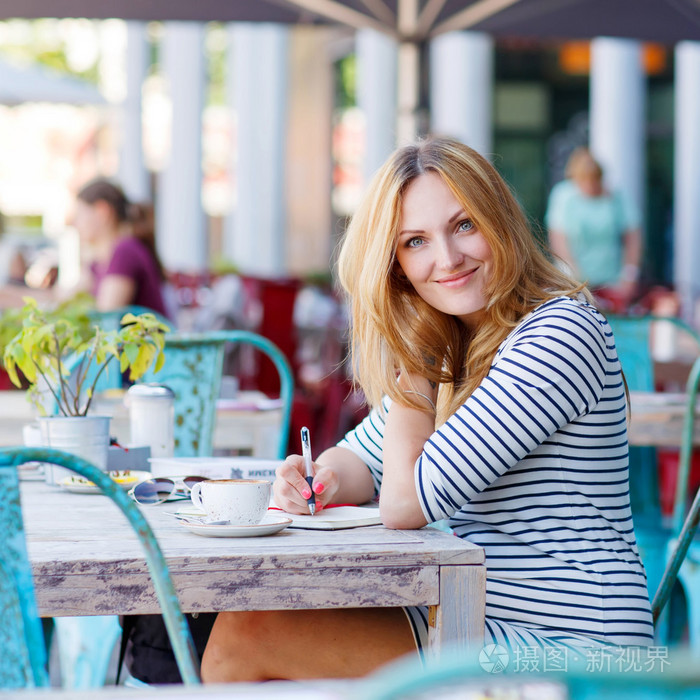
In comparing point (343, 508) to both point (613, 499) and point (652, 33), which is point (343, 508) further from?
point (652, 33)

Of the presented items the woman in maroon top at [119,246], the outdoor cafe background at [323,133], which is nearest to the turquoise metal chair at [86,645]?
the woman in maroon top at [119,246]

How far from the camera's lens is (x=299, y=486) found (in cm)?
165

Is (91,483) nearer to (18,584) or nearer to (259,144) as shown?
(18,584)

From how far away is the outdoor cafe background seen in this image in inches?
308

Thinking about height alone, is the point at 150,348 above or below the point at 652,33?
below

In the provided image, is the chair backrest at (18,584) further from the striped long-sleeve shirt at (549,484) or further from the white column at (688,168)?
the white column at (688,168)

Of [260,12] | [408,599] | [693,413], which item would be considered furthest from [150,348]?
[260,12]

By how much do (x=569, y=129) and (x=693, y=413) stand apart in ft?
35.8

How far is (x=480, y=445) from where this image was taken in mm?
1475

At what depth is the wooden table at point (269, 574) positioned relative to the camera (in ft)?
4.08

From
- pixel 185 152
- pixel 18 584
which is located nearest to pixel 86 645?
pixel 18 584

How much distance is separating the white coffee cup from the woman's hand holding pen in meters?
0.20

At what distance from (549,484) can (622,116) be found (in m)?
8.10

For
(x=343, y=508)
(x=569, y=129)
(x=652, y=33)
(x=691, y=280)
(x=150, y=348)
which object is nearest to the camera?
(x=343, y=508)
